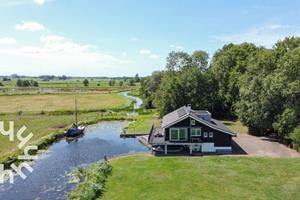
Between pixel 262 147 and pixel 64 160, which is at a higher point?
pixel 262 147

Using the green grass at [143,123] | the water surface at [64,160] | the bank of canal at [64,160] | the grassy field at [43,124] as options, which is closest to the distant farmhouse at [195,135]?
the bank of canal at [64,160]

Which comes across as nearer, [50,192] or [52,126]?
[50,192]

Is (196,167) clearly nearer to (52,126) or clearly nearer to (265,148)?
(265,148)

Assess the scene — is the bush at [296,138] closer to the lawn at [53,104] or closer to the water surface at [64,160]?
the water surface at [64,160]

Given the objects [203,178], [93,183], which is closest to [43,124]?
[93,183]

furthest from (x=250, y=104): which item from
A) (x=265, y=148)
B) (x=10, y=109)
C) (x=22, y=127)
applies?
(x=10, y=109)

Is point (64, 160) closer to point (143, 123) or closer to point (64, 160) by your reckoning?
point (64, 160)

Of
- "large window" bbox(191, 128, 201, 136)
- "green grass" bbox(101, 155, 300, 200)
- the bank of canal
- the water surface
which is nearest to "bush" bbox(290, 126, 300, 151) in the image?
"green grass" bbox(101, 155, 300, 200)
